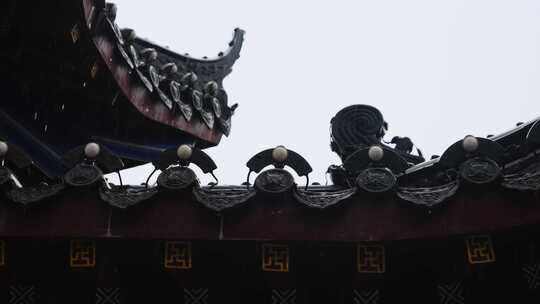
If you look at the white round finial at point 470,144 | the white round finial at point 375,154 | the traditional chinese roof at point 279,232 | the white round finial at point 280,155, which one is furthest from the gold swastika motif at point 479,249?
the white round finial at point 280,155

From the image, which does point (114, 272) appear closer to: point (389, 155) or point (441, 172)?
point (389, 155)

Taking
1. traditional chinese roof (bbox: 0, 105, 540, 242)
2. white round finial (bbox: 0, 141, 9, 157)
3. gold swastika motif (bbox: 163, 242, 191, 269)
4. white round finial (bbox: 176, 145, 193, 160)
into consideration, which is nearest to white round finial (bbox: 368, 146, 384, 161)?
traditional chinese roof (bbox: 0, 105, 540, 242)

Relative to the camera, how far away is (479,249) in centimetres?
589

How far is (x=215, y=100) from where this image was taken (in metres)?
13.8

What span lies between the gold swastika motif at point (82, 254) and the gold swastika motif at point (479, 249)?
8.61ft

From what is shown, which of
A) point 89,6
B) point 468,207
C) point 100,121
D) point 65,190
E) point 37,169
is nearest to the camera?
point 468,207

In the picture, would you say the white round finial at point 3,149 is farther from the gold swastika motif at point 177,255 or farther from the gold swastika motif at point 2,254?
the gold swastika motif at point 177,255

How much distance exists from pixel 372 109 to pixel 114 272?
302 cm

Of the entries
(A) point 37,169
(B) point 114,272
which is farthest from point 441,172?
(A) point 37,169

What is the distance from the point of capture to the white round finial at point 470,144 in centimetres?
→ 595

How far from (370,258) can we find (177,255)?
137cm

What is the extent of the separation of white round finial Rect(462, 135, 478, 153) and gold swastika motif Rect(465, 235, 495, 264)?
59cm

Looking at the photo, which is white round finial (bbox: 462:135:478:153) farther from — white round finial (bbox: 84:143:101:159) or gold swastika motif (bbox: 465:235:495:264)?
white round finial (bbox: 84:143:101:159)

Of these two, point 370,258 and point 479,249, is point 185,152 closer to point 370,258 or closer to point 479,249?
point 370,258
